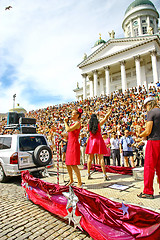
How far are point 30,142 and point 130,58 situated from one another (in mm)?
34449

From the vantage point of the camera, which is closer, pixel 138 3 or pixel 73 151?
pixel 73 151

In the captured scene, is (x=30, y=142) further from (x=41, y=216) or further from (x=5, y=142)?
(x=41, y=216)

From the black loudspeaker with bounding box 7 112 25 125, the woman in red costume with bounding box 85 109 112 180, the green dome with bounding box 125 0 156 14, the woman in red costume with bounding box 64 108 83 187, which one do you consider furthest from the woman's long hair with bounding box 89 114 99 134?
the green dome with bounding box 125 0 156 14

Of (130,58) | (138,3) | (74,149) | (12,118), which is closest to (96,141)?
(74,149)

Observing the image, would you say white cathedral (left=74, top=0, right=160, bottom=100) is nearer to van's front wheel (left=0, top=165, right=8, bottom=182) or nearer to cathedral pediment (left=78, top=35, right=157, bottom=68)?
cathedral pediment (left=78, top=35, right=157, bottom=68)

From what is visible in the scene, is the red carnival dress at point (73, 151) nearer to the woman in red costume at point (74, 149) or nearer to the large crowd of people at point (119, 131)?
the woman in red costume at point (74, 149)

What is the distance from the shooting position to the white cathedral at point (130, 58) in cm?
3266

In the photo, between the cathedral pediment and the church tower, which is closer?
the cathedral pediment

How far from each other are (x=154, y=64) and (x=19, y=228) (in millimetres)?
34549

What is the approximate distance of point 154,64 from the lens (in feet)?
102

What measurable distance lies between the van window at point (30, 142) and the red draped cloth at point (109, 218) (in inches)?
118

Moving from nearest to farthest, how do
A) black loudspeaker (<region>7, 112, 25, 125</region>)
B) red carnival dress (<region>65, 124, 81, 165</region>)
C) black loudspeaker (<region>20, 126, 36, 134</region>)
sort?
red carnival dress (<region>65, 124, 81, 165</region>) < black loudspeaker (<region>20, 126, 36, 134</region>) < black loudspeaker (<region>7, 112, 25, 125</region>)

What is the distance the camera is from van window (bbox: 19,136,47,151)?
5727 millimetres

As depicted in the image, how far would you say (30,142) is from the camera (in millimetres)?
6016
